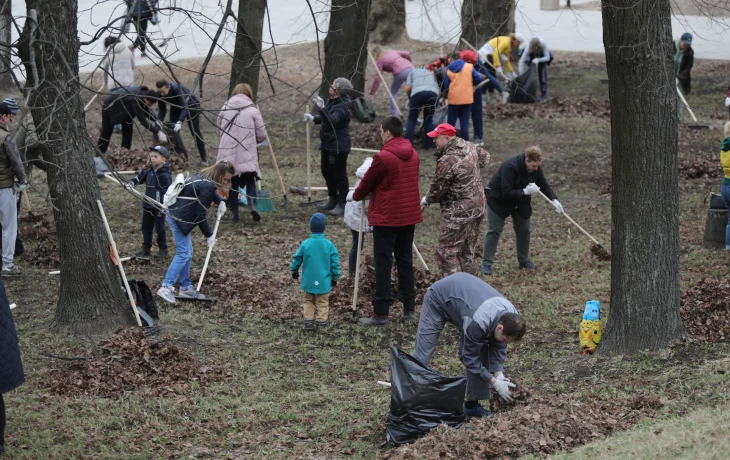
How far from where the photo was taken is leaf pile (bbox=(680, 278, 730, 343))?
750 cm

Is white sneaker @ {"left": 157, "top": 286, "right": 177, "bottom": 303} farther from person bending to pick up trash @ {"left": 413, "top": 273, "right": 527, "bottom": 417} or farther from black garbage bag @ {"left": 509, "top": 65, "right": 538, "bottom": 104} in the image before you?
black garbage bag @ {"left": 509, "top": 65, "right": 538, "bottom": 104}

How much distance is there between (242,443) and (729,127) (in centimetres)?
615

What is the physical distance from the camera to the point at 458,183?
9.08m

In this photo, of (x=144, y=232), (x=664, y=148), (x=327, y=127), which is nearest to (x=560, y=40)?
(x=327, y=127)

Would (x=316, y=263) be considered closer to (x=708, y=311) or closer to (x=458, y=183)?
(x=458, y=183)

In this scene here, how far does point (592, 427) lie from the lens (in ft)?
19.7

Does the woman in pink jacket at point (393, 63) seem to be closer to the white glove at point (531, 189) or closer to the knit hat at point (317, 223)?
the white glove at point (531, 189)

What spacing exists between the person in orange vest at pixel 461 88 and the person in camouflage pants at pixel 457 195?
5721mm

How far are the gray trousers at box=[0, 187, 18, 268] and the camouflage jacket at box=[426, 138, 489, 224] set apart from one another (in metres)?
4.59

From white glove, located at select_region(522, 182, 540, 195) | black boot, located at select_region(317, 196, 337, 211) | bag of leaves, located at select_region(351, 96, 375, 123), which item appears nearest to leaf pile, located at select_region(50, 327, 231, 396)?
white glove, located at select_region(522, 182, 540, 195)

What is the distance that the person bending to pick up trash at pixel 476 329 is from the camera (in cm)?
606

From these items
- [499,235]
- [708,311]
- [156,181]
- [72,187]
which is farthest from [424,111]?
[72,187]

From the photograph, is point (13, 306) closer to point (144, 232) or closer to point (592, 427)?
point (144, 232)

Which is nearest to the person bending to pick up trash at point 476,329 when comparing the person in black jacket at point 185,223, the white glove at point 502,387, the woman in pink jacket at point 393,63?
the white glove at point 502,387
